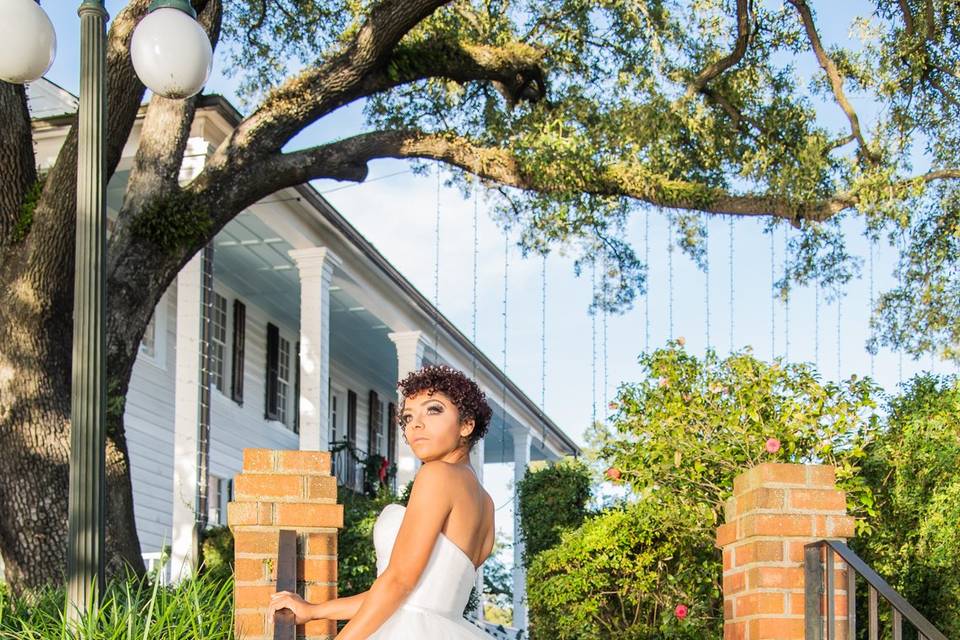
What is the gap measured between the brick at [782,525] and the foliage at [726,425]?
2.32 meters

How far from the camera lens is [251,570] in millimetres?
4887

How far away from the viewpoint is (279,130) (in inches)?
414

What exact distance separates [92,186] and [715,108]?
8530 millimetres

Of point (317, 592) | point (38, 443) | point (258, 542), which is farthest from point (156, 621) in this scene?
point (38, 443)

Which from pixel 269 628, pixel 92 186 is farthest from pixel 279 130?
pixel 269 628

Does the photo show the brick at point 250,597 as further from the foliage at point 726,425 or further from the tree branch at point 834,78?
the tree branch at point 834,78

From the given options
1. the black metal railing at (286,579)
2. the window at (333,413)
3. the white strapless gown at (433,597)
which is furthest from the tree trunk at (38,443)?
the window at (333,413)

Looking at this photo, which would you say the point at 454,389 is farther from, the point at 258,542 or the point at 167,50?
the point at 167,50

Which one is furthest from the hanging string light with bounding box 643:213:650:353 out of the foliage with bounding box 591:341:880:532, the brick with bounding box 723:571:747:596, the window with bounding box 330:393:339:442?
the window with bounding box 330:393:339:442

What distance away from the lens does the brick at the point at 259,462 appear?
16.1 ft

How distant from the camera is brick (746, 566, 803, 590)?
4762mm

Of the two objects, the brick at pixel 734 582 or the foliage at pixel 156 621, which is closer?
the foliage at pixel 156 621

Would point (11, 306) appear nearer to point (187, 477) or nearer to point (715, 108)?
point (187, 477)

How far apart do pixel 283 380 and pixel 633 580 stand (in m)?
12.3
